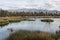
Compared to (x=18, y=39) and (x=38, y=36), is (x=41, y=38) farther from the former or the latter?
(x=18, y=39)

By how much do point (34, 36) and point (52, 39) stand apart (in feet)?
7.43

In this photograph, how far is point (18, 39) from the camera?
1953cm

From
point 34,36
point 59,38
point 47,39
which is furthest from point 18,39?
point 59,38

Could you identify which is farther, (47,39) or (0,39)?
(0,39)

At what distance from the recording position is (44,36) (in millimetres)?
19531

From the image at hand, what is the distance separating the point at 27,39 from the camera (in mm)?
19062

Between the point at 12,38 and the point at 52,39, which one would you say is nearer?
the point at 52,39

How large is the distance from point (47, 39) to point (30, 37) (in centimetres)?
213

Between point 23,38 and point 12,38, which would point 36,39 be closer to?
point 23,38

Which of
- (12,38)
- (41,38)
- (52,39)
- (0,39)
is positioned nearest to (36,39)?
(41,38)

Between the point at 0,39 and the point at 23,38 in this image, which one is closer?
the point at 23,38

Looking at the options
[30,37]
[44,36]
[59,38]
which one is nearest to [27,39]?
[30,37]

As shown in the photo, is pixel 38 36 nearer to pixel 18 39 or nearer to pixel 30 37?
pixel 30 37

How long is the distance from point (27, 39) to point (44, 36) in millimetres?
2101
